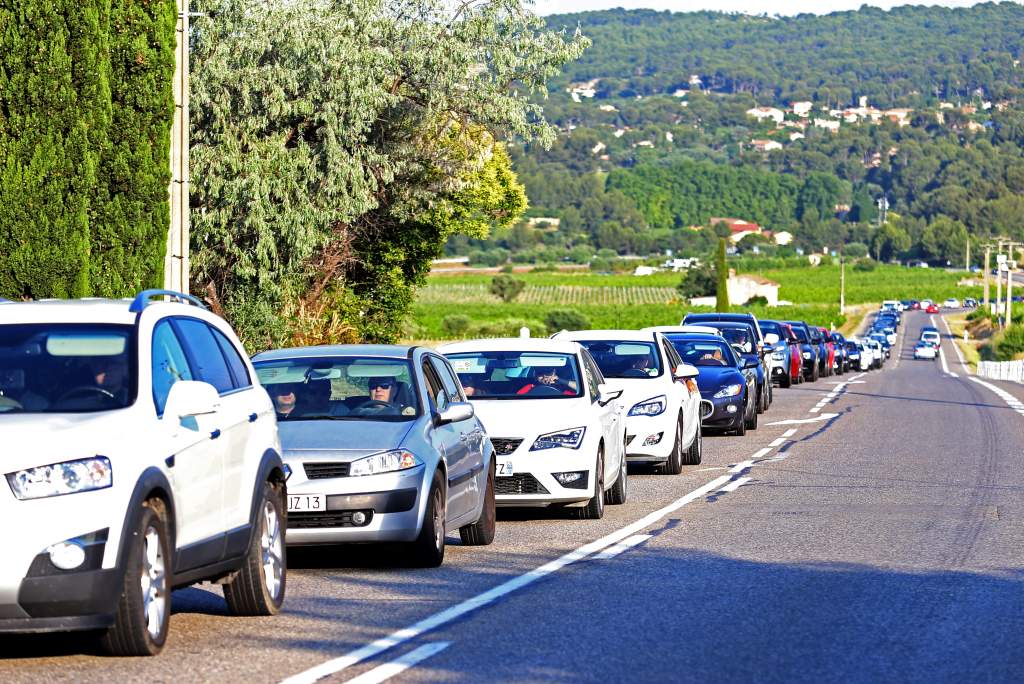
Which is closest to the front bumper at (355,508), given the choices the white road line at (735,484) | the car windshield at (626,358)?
the white road line at (735,484)

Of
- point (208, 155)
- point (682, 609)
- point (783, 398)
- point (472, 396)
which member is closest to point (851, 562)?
point (682, 609)

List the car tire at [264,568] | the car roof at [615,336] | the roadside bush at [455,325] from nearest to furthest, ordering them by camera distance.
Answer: the car tire at [264,568] → the car roof at [615,336] → the roadside bush at [455,325]

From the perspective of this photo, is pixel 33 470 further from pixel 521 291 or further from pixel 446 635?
pixel 521 291

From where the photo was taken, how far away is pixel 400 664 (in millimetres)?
7660

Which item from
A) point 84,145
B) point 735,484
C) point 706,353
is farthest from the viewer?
point 706,353

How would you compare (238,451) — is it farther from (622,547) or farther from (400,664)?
(622,547)

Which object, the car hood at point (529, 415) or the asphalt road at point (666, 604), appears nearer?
the asphalt road at point (666, 604)

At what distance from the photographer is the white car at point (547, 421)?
13594mm

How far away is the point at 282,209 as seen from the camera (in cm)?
2916

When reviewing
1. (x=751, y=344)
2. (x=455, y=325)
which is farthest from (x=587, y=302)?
(x=751, y=344)

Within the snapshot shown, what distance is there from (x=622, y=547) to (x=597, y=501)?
1.77m

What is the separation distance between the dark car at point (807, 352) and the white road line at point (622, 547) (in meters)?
34.3

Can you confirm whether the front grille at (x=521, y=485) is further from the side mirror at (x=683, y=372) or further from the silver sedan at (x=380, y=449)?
the side mirror at (x=683, y=372)

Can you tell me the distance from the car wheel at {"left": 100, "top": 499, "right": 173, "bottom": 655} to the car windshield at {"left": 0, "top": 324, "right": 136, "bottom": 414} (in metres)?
0.62
